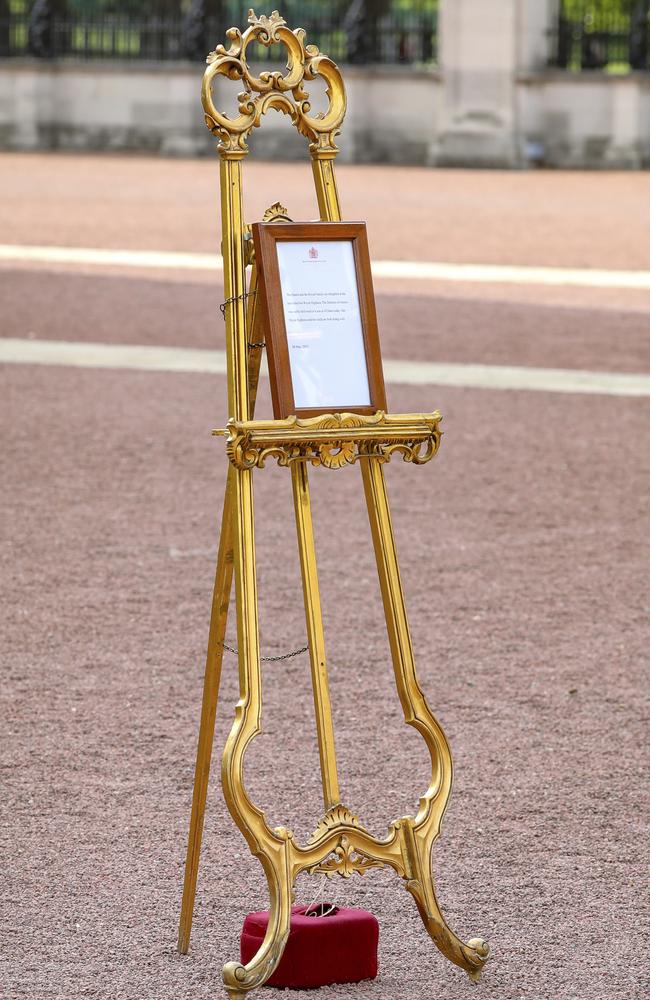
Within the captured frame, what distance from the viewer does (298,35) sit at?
3334 mm

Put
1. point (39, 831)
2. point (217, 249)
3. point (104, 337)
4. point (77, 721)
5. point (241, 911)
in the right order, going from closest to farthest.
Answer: point (241, 911) → point (39, 831) → point (77, 721) → point (104, 337) → point (217, 249)

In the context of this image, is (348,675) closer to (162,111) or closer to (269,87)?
(269,87)

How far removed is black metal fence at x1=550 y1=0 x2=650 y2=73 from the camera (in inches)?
1108

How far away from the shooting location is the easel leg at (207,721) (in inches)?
136

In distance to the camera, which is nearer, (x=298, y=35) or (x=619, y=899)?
(x=298, y=35)

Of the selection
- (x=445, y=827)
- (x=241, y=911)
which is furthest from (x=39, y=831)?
(x=445, y=827)

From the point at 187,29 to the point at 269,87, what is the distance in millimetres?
28011

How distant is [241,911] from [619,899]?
0.80m

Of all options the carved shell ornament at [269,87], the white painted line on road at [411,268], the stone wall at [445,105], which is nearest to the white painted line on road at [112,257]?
the white painted line on road at [411,268]

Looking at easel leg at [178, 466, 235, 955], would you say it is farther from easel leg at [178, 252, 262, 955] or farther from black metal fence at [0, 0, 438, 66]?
black metal fence at [0, 0, 438, 66]

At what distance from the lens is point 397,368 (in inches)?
419

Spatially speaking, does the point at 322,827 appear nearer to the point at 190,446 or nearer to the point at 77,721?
the point at 77,721

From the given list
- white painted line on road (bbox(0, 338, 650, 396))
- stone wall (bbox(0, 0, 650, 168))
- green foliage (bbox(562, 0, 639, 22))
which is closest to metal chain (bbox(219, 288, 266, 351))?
white painted line on road (bbox(0, 338, 650, 396))

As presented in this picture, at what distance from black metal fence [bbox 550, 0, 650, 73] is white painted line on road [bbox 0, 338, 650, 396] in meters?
18.7
